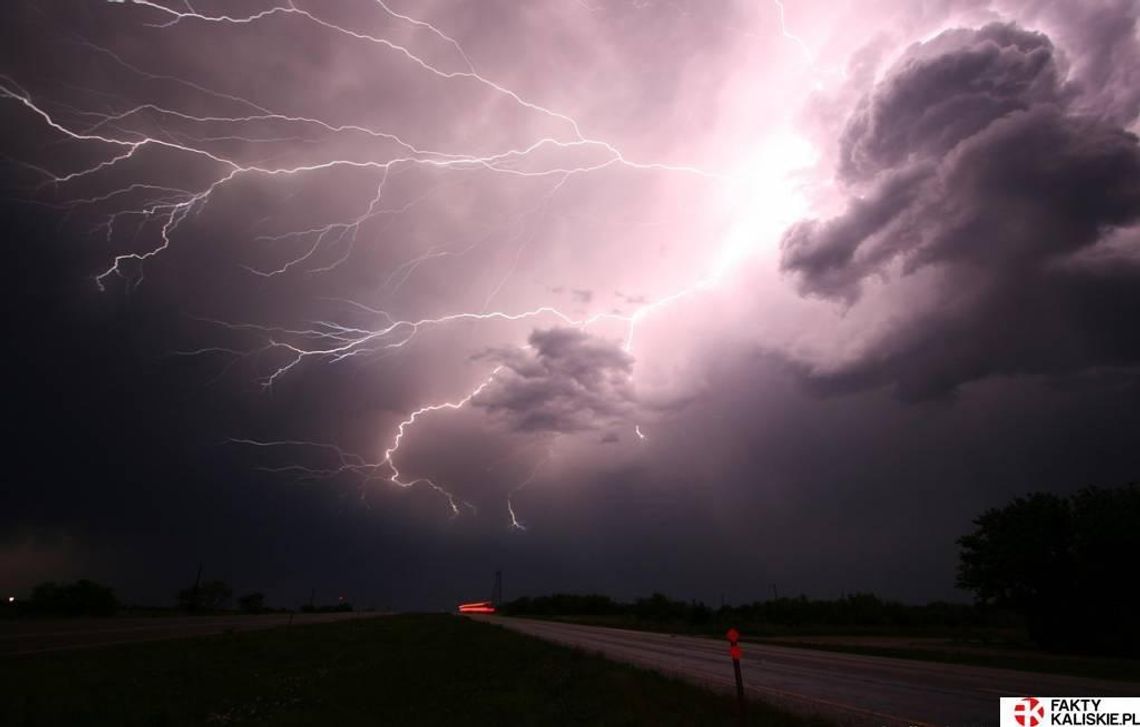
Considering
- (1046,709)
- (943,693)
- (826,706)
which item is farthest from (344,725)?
(943,693)

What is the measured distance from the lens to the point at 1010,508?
34.8 metres

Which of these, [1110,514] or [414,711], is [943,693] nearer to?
[414,711]

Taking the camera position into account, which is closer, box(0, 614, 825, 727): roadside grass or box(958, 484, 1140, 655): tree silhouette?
box(0, 614, 825, 727): roadside grass

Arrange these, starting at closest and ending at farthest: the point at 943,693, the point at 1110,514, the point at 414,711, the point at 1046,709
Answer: the point at 1046,709 → the point at 414,711 → the point at 943,693 → the point at 1110,514

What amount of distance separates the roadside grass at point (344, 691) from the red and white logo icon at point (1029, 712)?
8.33 ft

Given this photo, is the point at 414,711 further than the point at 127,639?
No

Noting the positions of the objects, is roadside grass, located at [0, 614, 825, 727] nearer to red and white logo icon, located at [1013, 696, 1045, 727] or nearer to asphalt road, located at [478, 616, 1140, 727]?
asphalt road, located at [478, 616, 1140, 727]

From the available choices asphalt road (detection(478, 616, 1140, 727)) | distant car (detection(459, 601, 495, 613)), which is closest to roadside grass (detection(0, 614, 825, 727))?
asphalt road (detection(478, 616, 1140, 727))

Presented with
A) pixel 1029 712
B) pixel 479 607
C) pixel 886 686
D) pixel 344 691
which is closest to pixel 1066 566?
pixel 886 686

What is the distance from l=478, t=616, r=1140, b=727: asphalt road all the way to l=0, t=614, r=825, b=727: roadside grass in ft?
5.17

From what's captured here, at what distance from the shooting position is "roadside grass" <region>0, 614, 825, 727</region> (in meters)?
10.4

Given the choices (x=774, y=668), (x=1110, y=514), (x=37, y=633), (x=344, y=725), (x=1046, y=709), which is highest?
(x=1110, y=514)

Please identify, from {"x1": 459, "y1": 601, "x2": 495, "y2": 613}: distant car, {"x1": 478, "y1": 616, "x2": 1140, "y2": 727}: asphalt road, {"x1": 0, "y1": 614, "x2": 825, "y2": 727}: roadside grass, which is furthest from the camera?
{"x1": 459, "y1": 601, "x2": 495, "y2": 613}: distant car

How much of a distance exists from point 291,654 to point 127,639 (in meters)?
9.47
